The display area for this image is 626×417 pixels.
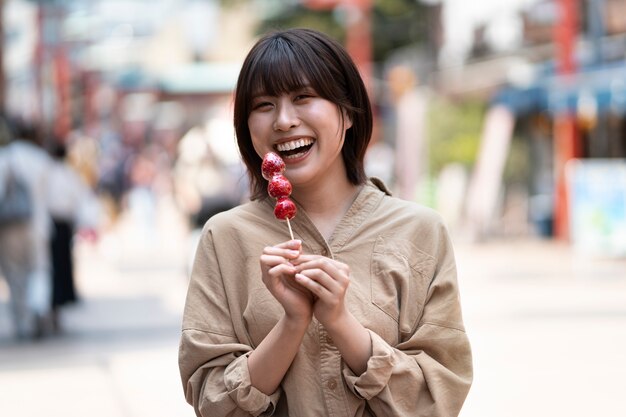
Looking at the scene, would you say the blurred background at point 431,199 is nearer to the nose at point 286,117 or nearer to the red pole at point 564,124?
the red pole at point 564,124

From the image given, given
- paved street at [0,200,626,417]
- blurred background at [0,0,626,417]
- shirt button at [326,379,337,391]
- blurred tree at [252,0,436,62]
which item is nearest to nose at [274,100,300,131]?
shirt button at [326,379,337,391]

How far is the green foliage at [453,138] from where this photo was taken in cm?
2473

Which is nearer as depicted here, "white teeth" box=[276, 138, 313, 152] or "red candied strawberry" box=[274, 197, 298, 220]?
"red candied strawberry" box=[274, 197, 298, 220]

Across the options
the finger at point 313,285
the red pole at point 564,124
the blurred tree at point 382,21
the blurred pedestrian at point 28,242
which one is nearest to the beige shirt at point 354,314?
the finger at point 313,285

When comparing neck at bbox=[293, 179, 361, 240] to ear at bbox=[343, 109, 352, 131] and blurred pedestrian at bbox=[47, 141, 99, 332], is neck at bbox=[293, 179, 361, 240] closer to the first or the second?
ear at bbox=[343, 109, 352, 131]

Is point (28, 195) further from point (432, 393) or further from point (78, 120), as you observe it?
point (78, 120)

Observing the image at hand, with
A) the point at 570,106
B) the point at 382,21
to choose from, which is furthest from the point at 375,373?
the point at 382,21

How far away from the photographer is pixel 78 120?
71.7 m

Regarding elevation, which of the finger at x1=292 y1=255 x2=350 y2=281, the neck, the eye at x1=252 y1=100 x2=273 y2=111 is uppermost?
the eye at x1=252 y1=100 x2=273 y2=111

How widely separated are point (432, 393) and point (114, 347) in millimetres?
7664

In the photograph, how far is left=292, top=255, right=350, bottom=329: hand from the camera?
243cm

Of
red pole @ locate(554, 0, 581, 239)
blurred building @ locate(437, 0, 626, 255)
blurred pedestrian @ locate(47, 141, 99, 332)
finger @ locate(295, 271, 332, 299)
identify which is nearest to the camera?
finger @ locate(295, 271, 332, 299)

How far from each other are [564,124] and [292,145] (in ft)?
61.5

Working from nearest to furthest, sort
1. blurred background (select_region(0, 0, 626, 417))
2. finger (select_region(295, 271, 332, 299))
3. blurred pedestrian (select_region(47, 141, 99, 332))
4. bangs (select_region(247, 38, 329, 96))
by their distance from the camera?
finger (select_region(295, 271, 332, 299))
bangs (select_region(247, 38, 329, 96))
blurred background (select_region(0, 0, 626, 417))
blurred pedestrian (select_region(47, 141, 99, 332))
